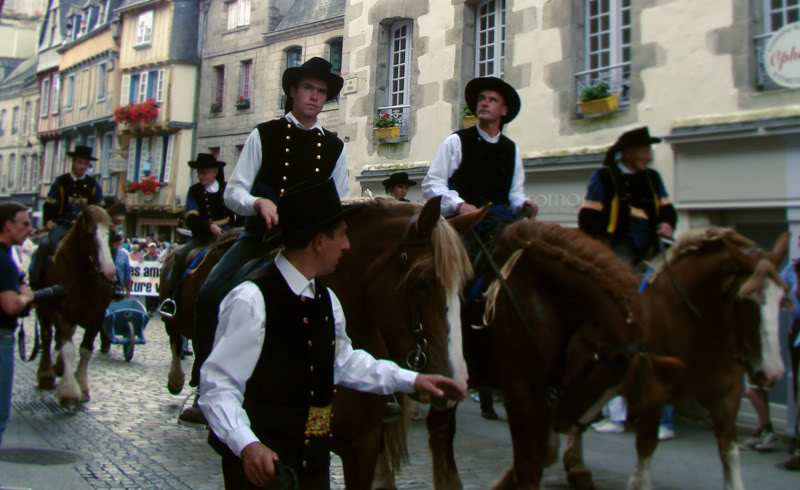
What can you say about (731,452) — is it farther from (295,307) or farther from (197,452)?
(197,452)

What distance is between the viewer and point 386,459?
5145 millimetres

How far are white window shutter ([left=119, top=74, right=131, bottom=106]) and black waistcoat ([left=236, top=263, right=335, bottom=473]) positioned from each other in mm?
37970

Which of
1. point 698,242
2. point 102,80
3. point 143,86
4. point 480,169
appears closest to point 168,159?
point 143,86

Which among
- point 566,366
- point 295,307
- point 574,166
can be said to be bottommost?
point 566,366

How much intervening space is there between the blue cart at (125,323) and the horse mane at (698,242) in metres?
9.80

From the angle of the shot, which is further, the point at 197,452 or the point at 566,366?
the point at 197,452

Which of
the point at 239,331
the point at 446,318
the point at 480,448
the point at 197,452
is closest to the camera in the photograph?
the point at 239,331

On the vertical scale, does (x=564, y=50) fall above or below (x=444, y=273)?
above

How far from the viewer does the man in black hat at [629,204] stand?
630cm

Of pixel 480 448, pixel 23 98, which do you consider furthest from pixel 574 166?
pixel 23 98

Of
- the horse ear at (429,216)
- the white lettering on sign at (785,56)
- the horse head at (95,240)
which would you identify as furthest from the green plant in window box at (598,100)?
the horse ear at (429,216)

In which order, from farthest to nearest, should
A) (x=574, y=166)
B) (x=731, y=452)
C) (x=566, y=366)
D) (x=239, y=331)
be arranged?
1. (x=574, y=166)
2. (x=731, y=452)
3. (x=566, y=366)
4. (x=239, y=331)

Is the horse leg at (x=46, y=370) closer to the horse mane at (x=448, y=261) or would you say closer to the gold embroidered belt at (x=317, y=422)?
the horse mane at (x=448, y=261)

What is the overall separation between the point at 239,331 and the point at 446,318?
1127 mm
